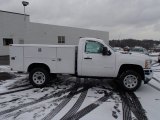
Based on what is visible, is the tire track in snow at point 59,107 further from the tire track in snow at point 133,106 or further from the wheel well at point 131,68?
the wheel well at point 131,68

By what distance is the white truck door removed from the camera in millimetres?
9461

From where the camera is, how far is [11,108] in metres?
6.95

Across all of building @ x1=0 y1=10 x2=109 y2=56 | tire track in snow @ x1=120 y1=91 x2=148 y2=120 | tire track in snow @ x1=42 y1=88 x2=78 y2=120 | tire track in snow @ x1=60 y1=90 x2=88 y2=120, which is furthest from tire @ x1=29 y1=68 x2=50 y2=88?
building @ x1=0 y1=10 x2=109 y2=56

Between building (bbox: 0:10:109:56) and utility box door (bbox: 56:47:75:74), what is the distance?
24.9m

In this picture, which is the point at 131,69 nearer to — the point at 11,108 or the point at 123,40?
the point at 11,108

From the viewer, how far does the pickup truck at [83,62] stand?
938 cm

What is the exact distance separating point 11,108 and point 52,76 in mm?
3591

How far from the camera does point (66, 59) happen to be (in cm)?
968

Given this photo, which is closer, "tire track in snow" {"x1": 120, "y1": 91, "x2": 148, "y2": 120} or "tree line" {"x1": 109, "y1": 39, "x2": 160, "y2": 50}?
"tire track in snow" {"x1": 120, "y1": 91, "x2": 148, "y2": 120}

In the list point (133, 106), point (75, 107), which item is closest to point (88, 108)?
point (75, 107)

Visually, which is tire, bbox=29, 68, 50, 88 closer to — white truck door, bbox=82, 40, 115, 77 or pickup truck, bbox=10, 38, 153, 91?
pickup truck, bbox=10, 38, 153, 91

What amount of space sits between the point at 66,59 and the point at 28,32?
1084 inches

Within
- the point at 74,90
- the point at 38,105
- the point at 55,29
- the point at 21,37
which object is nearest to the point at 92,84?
the point at 74,90

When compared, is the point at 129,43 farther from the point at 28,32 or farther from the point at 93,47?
the point at 93,47
